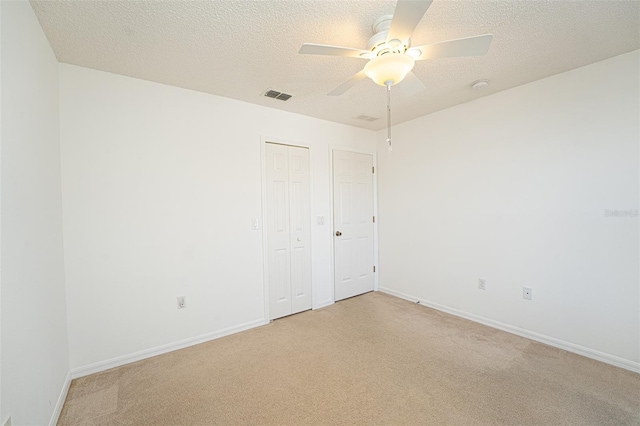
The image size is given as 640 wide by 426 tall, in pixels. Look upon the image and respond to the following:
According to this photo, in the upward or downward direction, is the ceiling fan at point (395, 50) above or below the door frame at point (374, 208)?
above

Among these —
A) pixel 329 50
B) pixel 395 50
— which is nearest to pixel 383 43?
pixel 395 50

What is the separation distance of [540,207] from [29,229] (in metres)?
3.87

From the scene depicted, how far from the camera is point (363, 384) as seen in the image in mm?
2027

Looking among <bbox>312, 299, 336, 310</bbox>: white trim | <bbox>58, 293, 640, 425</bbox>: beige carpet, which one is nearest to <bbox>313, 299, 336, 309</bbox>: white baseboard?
<bbox>312, 299, 336, 310</bbox>: white trim

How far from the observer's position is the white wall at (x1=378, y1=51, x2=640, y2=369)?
7.17 feet

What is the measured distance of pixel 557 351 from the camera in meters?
2.42

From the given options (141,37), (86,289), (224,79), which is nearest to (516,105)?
(224,79)

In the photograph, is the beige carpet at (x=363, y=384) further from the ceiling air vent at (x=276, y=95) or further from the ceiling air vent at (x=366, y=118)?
the ceiling air vent at (x=366, y=118)

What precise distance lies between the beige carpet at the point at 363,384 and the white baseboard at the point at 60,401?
0.05 m

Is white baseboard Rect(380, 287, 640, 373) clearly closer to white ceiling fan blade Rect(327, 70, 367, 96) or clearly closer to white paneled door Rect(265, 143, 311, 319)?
white paneled door Rect(265, 143, 311, 319)

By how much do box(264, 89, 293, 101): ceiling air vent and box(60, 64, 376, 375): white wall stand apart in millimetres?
319

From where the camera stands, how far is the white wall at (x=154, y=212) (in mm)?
2191

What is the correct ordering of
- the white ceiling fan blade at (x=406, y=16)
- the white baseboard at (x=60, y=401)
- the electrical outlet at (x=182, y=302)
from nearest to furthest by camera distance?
1. the white ceiling fan blade at (x=406, y=16)
2. the white baseboard at (x=60, y=401)
3. the electrical outlet at (x=182, y=302)

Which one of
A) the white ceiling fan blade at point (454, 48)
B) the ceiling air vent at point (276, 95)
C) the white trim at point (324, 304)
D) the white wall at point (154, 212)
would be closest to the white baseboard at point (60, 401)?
the white wall at point (154, 212)
